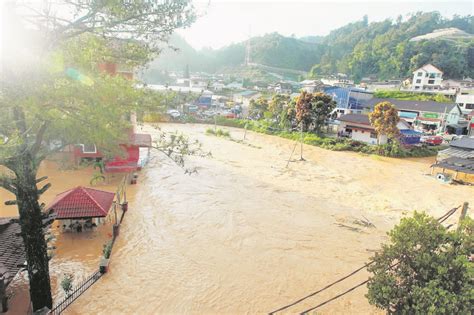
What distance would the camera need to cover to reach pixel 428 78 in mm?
64312

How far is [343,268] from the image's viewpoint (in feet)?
38.4

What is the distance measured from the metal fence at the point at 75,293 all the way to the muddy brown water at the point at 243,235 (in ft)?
0.57

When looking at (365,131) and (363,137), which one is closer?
(365,131)

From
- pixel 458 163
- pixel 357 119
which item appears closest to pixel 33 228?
pixel 458 163

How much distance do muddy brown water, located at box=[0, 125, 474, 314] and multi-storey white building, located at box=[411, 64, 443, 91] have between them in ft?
151

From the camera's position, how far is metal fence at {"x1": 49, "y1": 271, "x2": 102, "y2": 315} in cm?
824

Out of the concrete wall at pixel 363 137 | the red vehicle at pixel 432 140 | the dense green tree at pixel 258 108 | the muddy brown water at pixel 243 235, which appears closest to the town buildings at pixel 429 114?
the red vehicle at pixel 432 140

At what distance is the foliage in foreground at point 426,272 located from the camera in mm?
6090

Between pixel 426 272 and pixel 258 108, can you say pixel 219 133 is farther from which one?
pixel 426 272

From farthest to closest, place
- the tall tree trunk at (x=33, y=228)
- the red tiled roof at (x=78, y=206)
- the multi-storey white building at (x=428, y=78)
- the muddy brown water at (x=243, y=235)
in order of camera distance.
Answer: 1. the multi-storey white building at (x=428, y=78)
2. the red tiled roof at (x=78, y=206)
3. the muddy brown water at (x=243, y=235)
4. the tall tree trunk at (x=33, y=228)

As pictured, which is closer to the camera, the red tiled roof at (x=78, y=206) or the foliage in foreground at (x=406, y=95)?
the red tiled roof at (x=78, y=206)

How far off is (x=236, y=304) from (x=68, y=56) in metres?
7.99

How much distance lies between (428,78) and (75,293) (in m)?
73.3

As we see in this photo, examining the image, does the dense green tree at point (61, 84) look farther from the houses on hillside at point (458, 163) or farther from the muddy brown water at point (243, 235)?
the houses on hillside at point (458, 163)
